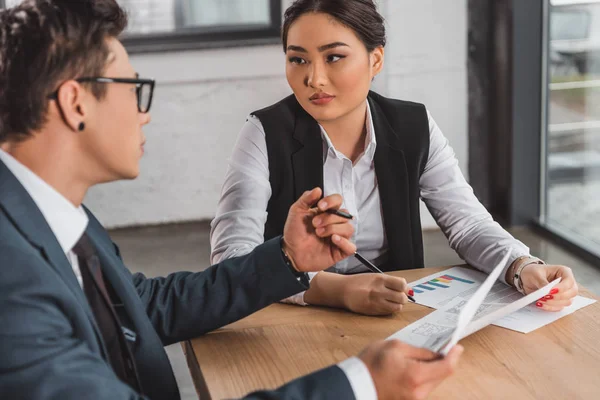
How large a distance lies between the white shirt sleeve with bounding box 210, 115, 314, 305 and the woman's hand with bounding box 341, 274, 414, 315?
0.32 meters

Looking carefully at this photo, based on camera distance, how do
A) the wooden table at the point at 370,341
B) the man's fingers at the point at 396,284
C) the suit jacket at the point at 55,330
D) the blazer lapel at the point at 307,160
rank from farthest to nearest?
1. the blazer lapel at the point at 307,160
2. the man's fingers at the point at 396,284
3. the wooden table at the point at 370,341
4. the suit jacket at the point at 55,330

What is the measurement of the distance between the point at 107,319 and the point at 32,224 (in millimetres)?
194

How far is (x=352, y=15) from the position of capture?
185cm

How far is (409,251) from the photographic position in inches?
77.4

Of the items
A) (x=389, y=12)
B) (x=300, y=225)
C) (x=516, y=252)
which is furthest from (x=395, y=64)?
(x=300, y=225)

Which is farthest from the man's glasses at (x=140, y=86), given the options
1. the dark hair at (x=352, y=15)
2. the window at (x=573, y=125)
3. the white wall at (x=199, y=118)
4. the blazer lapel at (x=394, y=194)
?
the white wall at (x=199, y=118)

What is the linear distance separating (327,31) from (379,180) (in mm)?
381

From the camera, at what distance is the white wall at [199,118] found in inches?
170

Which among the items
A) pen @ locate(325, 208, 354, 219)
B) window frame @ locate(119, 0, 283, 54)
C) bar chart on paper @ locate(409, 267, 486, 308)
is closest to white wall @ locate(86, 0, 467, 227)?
window frame @ locate(119, 0, 283, 54)

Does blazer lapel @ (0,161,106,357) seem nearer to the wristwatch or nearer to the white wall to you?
the wristwatch

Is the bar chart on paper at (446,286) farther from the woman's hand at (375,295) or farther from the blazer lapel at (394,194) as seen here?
the blazer lapel at (394,194)

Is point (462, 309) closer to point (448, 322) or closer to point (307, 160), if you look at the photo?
point (448, 322)

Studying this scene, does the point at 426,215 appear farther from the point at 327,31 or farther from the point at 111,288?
the point at 111,288

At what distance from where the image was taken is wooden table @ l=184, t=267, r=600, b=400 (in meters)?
1.16
